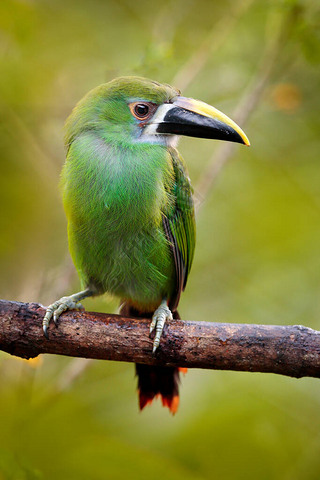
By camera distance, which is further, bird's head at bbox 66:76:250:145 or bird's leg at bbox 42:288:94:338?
bird's head at bbox 66:76:250:145

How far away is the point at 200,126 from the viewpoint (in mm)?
3391

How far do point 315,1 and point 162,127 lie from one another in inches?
60.5

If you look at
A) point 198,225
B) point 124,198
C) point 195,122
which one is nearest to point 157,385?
point 124,198

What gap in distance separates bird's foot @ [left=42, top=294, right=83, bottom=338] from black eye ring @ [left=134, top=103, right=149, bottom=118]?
109 cm

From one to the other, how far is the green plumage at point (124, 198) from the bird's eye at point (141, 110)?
1.0 inches

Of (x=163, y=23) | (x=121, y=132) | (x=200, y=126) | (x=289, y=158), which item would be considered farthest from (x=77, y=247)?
(x=289, y=158)

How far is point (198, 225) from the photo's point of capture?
5191mm

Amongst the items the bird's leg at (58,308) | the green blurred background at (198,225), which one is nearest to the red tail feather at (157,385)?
the green blurred background at (198,225)

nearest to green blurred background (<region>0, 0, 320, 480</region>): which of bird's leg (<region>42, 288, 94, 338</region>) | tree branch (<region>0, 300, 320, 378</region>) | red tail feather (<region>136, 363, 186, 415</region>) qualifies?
red tail feather (<region>136, 363, 186, 415</region>)

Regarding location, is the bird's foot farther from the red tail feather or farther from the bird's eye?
the bird's eye

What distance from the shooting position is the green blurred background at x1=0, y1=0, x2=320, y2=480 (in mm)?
3789

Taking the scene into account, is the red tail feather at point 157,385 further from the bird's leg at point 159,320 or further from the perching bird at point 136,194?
the bird's leg at point 159,320

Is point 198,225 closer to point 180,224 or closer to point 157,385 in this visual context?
point 180,224

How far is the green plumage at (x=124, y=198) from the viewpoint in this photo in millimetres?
3281
